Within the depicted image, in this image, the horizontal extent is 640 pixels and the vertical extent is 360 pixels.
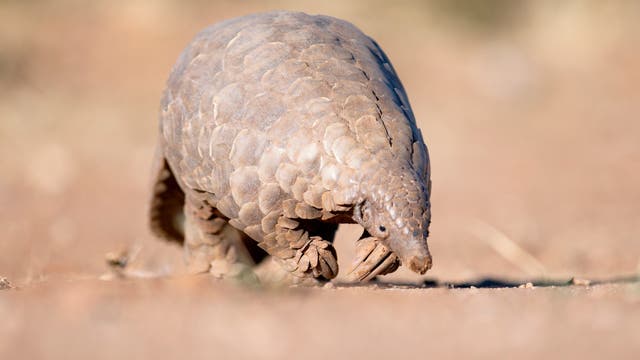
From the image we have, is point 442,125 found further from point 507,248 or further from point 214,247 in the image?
point 214,247

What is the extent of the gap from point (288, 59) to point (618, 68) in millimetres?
15300

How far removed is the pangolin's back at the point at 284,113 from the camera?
4859 mm

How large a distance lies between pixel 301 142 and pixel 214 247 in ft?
5.61

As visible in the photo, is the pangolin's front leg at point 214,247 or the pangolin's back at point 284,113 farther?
the pangolin's front leg at point 214,247

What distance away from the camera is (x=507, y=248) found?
8977mm

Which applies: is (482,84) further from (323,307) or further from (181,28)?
(323,307)

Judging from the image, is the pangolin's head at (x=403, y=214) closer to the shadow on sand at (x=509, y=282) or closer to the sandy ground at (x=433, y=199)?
the sandy ground at (x=433, y=199)

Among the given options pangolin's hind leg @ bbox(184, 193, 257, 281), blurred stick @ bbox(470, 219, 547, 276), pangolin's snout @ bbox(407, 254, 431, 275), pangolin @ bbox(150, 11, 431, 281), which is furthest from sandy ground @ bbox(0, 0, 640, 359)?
pangolin's hind leg @ bbox(184, 193, 257, 281)

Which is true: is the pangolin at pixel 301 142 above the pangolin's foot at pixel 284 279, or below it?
above

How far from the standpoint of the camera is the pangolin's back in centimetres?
486

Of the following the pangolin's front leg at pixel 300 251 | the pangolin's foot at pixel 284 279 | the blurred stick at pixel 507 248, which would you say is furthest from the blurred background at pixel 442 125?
the pangolin's front leg at pixel 300 251

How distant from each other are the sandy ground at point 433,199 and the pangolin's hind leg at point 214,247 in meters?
0.51

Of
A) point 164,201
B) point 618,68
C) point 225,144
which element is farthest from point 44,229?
point 618,68

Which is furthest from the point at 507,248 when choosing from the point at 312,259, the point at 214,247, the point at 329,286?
the point at 312,259
